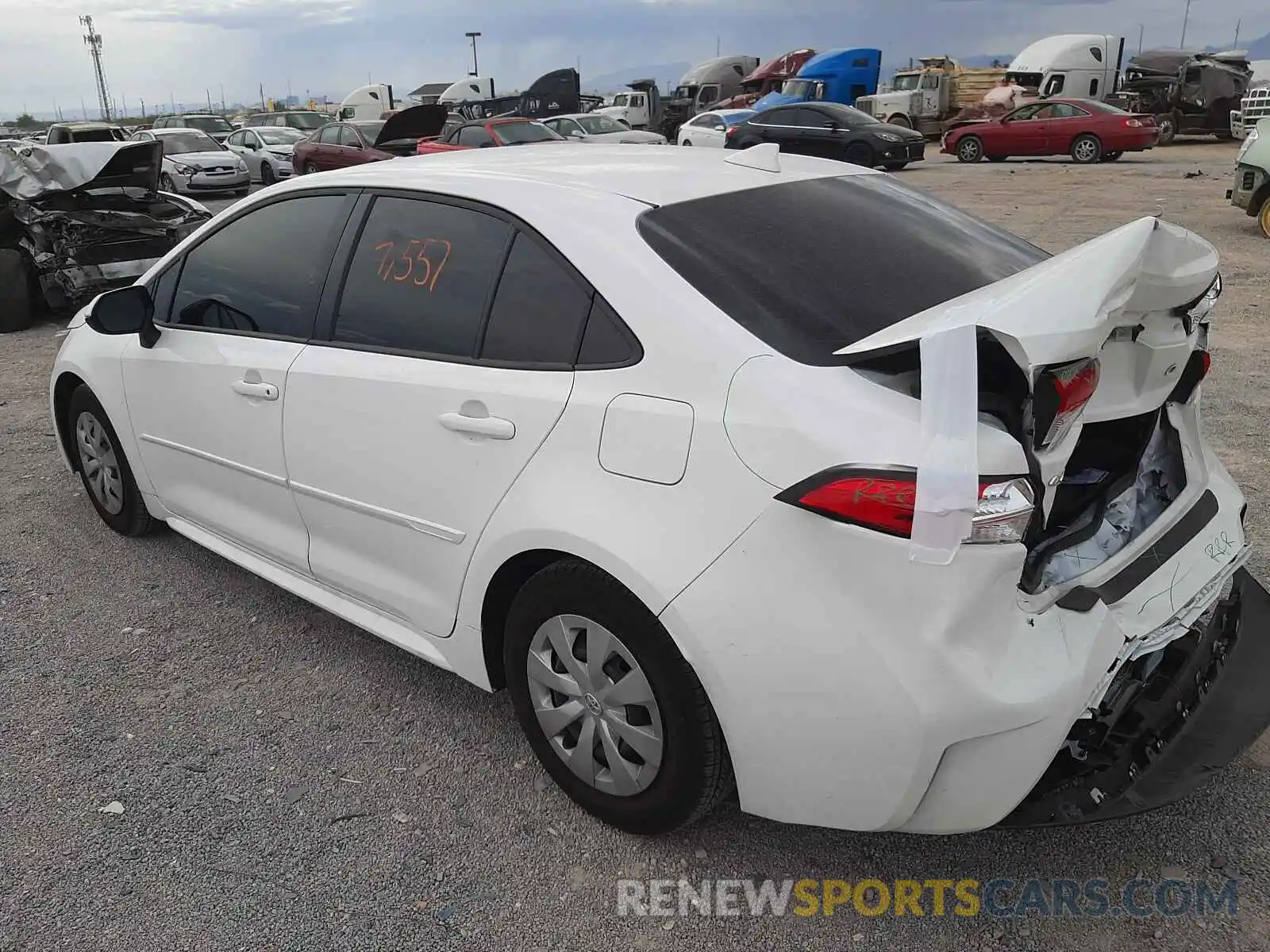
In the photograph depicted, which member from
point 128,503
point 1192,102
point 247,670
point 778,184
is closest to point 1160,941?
point 778,184

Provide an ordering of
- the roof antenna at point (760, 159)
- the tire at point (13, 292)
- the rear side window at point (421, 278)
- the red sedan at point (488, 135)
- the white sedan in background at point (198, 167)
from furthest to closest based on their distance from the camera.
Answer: the white sedan in background at point (198, 167)
the red sedan at point (488, 135)
the tire at point (13, 292)
the roof antenna at point (760, 159)
the rear side window at point (421, 278)

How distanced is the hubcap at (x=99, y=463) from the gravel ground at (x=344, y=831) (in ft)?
1.75

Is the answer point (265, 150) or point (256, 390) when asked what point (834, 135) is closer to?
point (265, 150)

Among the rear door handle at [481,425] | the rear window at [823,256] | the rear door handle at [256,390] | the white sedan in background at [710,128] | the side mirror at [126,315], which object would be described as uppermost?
the rear window at [823,256]

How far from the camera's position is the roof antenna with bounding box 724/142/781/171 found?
2918 millimetres

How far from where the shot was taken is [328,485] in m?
2.93

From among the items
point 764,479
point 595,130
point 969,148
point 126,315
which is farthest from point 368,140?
point 764,479

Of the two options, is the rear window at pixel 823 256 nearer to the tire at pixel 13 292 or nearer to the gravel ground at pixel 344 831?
the gravel ground at pixel 344 831

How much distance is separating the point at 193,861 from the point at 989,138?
24.6m

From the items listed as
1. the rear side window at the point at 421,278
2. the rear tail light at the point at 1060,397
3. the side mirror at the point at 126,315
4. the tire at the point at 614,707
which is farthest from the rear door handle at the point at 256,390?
the rear tail light at the point at 1060,397

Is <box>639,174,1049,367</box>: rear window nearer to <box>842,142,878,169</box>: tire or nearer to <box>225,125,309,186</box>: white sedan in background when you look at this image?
<box>842,142,878,169</box>: tire

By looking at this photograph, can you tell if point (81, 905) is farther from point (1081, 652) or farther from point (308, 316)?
point (1081, 652)

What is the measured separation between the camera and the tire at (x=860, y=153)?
68.3 feet

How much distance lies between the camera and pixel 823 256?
2.46 m
